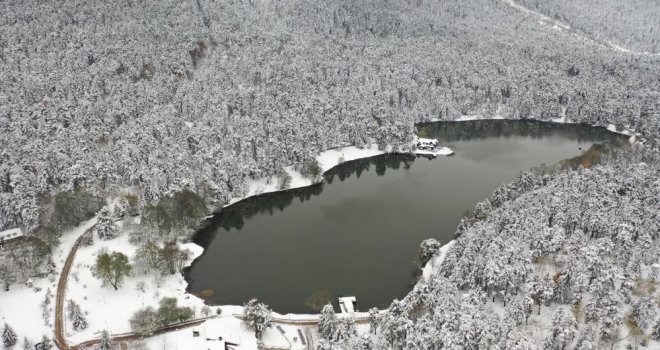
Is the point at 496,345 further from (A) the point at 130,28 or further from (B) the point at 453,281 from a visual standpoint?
(A) the point at 130,28

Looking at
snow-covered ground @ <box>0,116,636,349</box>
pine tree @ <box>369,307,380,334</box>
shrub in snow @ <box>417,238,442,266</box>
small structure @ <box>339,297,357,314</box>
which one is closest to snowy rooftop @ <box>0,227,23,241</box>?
snow-covered ground @ <box>0,116,636,349</box>

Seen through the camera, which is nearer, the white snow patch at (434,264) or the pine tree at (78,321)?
the pine tree at (78,321)

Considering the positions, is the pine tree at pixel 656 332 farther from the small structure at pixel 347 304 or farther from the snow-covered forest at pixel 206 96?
the snow-covered forest at pixel 206 96

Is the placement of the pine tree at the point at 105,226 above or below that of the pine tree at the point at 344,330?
above

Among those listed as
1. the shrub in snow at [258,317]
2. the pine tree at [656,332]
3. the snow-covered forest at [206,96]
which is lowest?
the pine tree at [656,332]

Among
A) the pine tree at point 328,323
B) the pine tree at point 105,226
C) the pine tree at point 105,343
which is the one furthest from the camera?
the pine tree at point 105,226

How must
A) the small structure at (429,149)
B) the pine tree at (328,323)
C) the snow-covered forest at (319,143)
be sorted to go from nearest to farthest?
the pine tree at (328,323)
the snow-covered forest at (319,143)
the small structure at (429,149)

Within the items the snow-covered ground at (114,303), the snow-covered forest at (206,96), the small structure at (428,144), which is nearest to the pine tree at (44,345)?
the snow-covered ground at (114,303)

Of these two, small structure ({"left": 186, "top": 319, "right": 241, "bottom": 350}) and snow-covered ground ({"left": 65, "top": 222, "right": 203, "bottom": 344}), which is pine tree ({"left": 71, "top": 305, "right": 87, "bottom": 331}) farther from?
small structure ({"left": 186, "top": 319, "right": 241, "bottom": 350})
